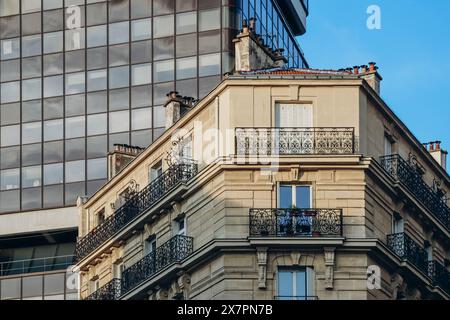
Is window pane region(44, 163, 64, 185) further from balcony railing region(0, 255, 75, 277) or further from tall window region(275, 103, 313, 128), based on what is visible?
tall window region(275, 103, 313, 128)

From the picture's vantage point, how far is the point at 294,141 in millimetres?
49812

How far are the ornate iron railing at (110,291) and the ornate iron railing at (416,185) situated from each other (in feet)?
35.0

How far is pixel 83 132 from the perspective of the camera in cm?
8731

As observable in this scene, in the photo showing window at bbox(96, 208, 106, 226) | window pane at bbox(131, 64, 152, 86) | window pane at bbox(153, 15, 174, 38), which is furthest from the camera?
window pane at bbox(153, 15, 174, 38)

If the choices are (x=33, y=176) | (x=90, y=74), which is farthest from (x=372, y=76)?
(x=33, y=176)

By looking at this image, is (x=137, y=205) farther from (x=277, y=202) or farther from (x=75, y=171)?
(x=75, y=171)

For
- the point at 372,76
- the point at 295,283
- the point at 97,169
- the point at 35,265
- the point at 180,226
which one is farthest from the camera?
the point at 35,265

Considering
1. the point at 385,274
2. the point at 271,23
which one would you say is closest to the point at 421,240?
the point at 385,274

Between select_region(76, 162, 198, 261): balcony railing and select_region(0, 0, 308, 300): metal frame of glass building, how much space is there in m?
23.2

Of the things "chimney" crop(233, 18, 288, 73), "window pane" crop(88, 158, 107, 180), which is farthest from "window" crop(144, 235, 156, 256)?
"window pane" crop(88, 158, 107, 180)

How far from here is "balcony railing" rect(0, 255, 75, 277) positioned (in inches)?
3413

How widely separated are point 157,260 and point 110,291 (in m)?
4.52
